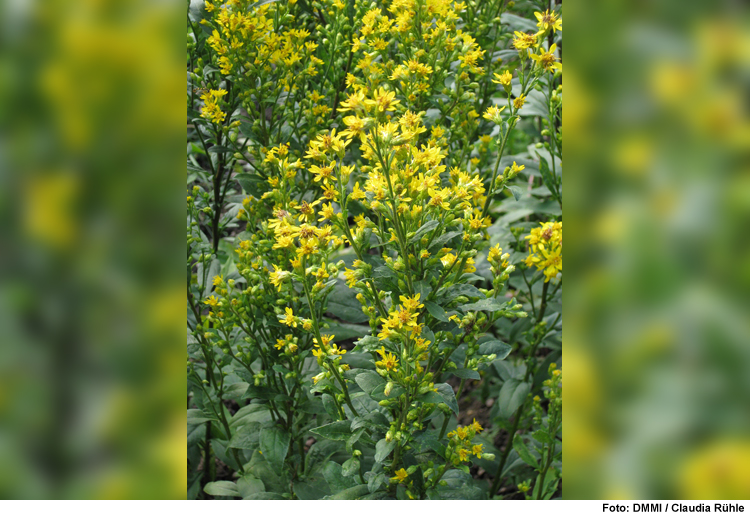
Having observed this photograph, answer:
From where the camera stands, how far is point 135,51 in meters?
0.68

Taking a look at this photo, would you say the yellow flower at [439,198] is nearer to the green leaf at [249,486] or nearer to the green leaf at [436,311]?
the green leaf at [436,311]

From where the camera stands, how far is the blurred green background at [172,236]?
26.6 inches

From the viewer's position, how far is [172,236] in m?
0.70

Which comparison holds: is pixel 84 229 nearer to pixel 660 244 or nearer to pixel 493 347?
pixel 660 244

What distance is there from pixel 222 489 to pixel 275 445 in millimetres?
267

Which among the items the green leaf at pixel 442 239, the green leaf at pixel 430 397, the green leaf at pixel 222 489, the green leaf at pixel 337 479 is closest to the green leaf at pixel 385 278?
the green leaf at pixel 442 239

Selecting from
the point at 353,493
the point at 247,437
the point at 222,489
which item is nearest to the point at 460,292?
the point at 353,493

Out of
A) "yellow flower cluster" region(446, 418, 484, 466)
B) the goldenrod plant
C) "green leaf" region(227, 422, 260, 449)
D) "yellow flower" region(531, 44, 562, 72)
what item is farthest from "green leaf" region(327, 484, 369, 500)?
"yellow flower" region(531, 44, 562, 72)

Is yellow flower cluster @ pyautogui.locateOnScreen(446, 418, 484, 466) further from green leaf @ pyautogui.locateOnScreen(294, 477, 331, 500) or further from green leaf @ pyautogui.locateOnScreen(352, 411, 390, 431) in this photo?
green leaf @ pyautogui.locateOnScreen(294, 477, 331, 500)

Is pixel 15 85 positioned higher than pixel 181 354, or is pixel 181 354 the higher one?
pixel 15 85

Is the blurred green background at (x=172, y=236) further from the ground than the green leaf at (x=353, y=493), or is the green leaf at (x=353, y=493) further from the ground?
the blurred green background at (x=172, y=236)
